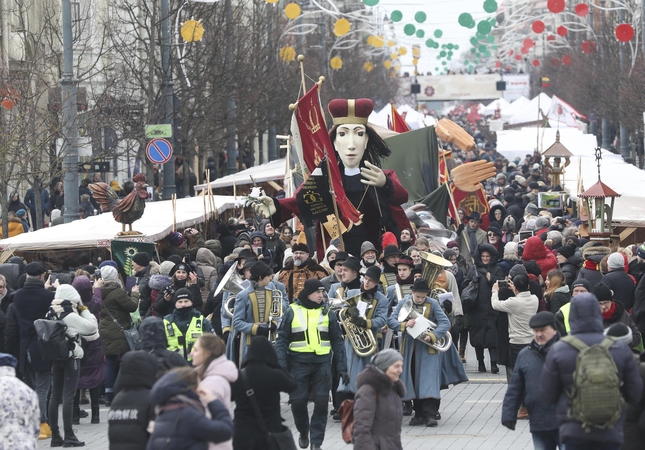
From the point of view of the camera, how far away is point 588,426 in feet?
26.0

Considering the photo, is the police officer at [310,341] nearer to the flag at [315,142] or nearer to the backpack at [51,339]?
the backpack at [51,339]

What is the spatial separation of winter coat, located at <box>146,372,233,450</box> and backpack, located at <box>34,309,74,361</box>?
4.59 metres

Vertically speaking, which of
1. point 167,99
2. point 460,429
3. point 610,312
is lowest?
point 460,429

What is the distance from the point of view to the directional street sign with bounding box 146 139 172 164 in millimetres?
24062

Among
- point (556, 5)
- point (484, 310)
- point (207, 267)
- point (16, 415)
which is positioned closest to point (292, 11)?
point (556, 5)

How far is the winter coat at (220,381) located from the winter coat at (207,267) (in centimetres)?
729

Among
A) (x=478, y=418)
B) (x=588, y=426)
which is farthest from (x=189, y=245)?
(x=588, y=426)

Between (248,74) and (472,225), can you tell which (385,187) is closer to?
(472,225)

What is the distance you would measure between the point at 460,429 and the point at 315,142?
4963 millimetres

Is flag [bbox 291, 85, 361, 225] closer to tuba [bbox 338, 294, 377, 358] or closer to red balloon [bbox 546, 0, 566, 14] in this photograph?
tuba [bbox 338, 294, 377, 358]

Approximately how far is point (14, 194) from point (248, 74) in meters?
12.5

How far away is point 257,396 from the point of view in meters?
8.92

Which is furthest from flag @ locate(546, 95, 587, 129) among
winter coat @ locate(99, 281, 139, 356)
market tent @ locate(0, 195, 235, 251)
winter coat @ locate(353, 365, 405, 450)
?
winter coat @ locate(353, 365, 405, 450)

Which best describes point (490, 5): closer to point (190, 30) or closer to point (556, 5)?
point (556, 5)
